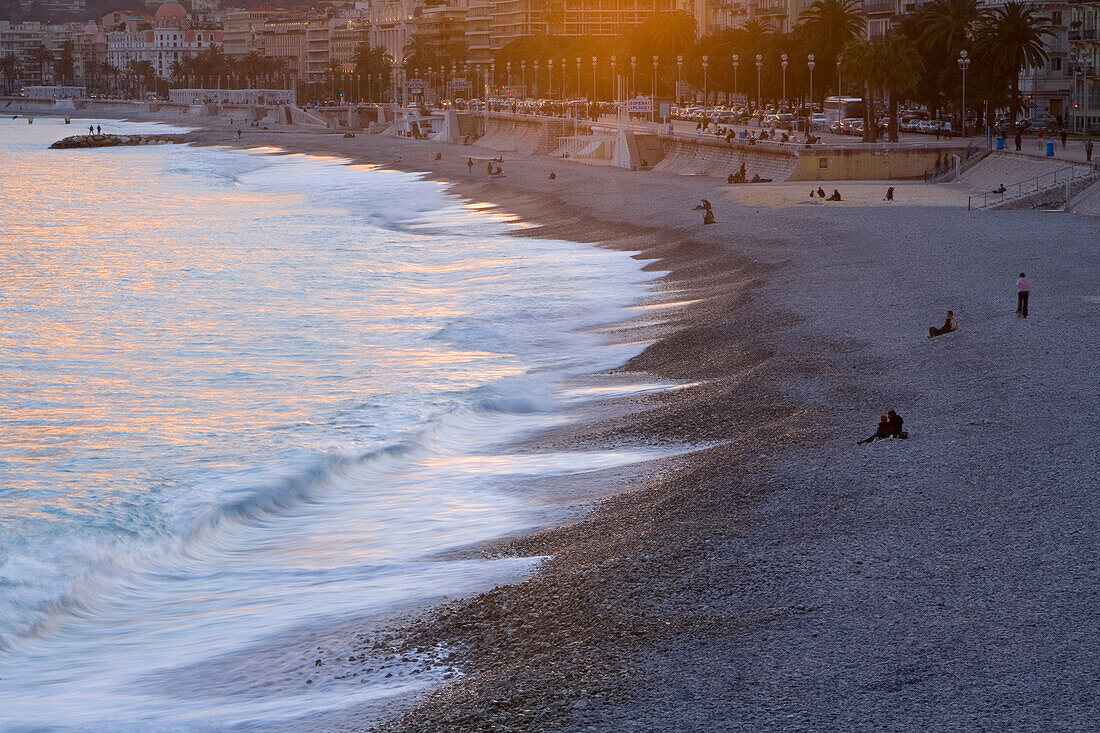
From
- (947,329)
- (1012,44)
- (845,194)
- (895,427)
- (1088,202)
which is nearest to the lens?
(895,427)

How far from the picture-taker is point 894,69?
56.7 metres

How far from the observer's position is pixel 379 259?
4119 cm

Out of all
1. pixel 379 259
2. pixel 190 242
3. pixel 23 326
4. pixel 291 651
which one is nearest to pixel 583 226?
pixel 379 259

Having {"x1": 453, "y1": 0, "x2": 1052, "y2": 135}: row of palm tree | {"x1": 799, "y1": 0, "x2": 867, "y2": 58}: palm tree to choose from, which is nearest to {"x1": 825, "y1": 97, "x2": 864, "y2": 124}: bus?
{"x1": 453, "y1": 0, "x2": 1052, "y2": 135}: row of palm tree

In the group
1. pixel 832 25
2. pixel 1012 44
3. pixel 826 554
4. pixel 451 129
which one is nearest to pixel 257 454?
pixel 826 554

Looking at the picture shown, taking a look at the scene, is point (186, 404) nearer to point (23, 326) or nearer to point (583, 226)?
point (23, 326)

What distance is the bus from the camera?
76438 mm

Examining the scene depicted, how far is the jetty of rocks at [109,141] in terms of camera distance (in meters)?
138

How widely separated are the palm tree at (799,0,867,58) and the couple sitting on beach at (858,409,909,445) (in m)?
58.9

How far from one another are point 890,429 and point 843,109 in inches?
2695

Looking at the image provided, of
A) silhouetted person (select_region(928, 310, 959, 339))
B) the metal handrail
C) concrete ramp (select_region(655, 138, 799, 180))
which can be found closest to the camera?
silhouetted person (select_region(928, 310, 959, 339))

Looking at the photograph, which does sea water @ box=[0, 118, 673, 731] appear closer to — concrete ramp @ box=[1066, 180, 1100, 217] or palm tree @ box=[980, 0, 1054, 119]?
concrete ramp @ box=[1066, 180, 1100, 217]

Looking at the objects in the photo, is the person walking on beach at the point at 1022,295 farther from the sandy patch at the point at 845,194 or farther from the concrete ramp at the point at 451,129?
the concrete ramp at the point at 451,129

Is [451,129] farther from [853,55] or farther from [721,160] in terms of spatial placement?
[853,55]
